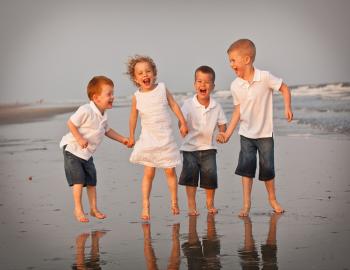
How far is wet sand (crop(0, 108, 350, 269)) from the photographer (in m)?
4.54

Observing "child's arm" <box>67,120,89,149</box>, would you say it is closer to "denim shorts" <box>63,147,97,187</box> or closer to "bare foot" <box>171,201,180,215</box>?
"denim shorts" <box>63,147,97,187</box>

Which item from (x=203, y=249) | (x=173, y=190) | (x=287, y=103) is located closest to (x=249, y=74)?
(x=287, y=103)

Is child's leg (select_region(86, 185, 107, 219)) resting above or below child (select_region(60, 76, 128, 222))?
below

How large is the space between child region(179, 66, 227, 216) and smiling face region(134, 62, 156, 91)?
0.34 metres

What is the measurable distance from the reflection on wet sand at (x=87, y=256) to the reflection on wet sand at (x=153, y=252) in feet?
0.89

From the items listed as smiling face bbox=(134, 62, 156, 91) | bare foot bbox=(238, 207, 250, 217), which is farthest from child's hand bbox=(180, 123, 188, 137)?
bare foot bbox=(238, 207, 250, 217)

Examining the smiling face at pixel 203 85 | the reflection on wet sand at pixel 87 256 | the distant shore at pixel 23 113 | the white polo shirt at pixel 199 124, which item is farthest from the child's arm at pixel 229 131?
the distant shore at pixel 23 113

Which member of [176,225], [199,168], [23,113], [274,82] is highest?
[23,113]

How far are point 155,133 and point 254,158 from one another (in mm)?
775

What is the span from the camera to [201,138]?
6.35 metres

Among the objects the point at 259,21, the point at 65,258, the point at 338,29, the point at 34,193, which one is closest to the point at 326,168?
the point at 34,193

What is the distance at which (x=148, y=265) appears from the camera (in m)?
4.41

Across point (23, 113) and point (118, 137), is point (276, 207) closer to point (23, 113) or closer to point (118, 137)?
point (118, 137)

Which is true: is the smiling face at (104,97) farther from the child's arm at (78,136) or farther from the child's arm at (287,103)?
the child's arm at (287,103)
